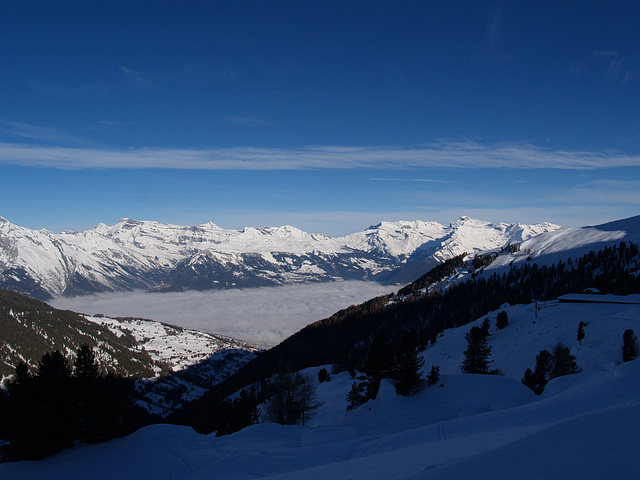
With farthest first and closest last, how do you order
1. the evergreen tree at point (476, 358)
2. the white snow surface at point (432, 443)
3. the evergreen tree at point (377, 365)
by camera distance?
the evergreen tree at point (476, 358), the evergreen tree at point (377, 365), the white snow surface at point (432, 443)

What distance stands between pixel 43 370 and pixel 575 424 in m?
31.0

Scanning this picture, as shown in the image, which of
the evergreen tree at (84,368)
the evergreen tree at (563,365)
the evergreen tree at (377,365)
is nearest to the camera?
the evergreen tree at (84,368)

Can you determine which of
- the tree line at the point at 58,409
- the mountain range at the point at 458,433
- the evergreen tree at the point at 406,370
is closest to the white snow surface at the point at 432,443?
the mountain range at the point at 458,433

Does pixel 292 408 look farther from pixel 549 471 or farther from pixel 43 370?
pixel 549 471

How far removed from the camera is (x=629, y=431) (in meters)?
10.5

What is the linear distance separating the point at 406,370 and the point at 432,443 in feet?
59.1

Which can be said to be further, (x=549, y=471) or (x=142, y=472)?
(x=142, y=472)

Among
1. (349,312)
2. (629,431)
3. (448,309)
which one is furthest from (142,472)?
(349,312)

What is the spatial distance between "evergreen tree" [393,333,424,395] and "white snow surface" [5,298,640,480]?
100 centimetres

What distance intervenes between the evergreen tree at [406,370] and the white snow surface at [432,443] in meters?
1.00

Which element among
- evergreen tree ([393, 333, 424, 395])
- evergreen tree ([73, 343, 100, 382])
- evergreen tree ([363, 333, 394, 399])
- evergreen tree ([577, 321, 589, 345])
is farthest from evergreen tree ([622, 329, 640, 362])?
evergreen tree ([73, 343, 100, 382])

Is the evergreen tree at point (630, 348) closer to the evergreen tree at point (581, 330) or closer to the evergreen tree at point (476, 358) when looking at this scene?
the evergreen tree at point (581, 330)

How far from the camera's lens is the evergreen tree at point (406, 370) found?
33.7m

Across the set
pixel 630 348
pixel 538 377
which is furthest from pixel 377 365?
pixel 630 348
